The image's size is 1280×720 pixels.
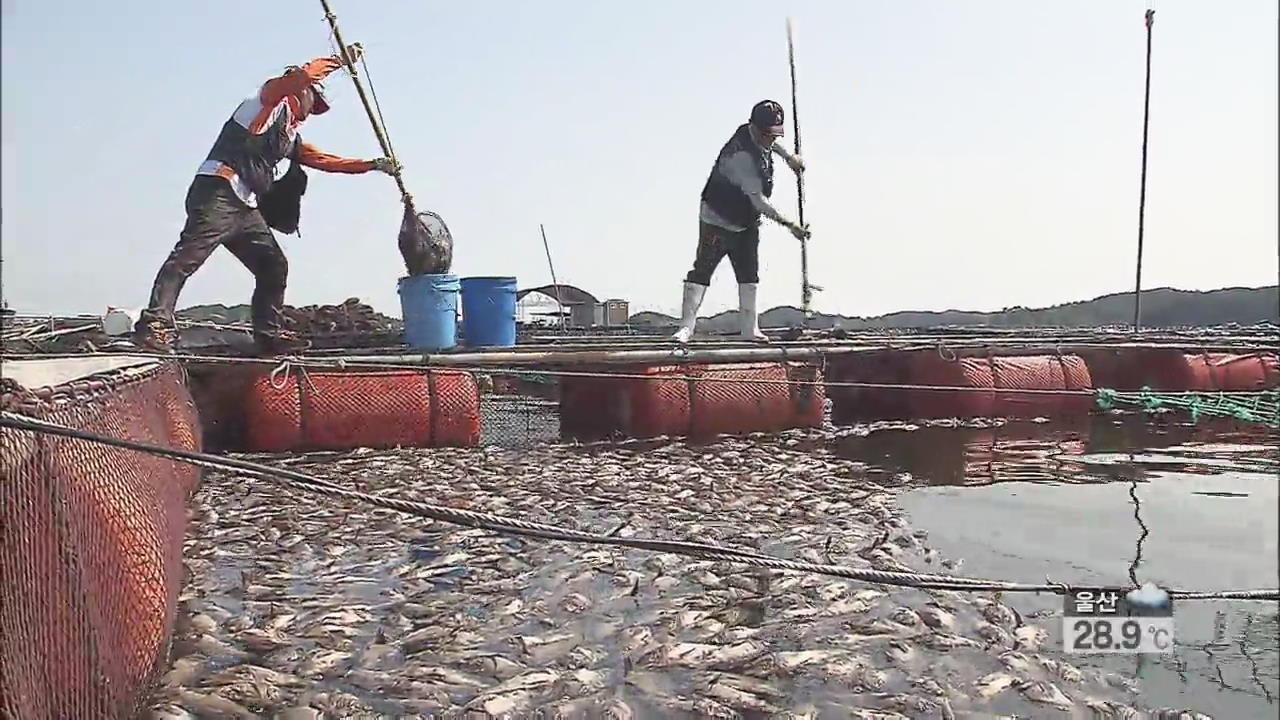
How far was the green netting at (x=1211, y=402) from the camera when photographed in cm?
889

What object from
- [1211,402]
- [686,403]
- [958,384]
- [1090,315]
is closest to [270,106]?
[686,403]

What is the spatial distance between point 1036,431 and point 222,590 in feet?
31.1

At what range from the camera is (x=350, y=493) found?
2.93 m

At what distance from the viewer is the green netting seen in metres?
8.89

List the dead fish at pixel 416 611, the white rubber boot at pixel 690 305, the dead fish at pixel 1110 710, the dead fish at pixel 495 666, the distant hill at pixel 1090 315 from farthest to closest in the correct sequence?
the distant hill at pixel 1090 315 < the white rubber boot at pixel 690 305 < the dead fish at pixel 416 611 < the dead fish at pixel 495 666 < the dead fish at pixel 1110 710

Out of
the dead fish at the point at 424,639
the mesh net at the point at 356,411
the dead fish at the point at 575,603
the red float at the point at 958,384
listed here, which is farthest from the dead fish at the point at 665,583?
the red float at the point at 958,384

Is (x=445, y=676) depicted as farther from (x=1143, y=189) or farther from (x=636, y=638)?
(x=1143, y=189)

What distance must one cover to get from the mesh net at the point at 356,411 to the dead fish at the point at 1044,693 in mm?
6539

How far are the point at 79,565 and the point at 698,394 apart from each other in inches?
319

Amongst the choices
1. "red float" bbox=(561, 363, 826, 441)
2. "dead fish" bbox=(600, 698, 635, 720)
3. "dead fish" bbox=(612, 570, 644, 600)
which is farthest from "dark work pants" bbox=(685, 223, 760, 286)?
"dead fish" bbox=(600, 698, 635, 720)

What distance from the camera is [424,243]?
32.9ft

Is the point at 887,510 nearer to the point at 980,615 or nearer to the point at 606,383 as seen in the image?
the point at 980,615

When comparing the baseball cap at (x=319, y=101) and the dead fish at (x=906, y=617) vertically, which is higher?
the baseball cap at (x=319, y=101)

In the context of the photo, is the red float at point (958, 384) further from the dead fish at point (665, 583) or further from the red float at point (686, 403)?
the dead fish at point (665, 583)
